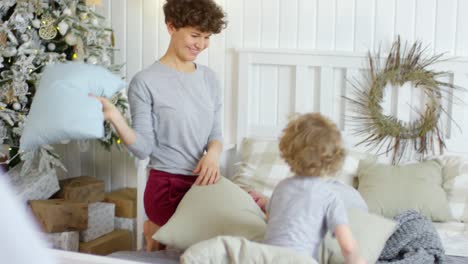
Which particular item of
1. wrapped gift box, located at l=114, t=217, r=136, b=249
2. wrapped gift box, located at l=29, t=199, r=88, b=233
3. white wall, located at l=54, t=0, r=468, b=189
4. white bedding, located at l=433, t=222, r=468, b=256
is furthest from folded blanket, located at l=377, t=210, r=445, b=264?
wrapped gift box, located at l=114, t=217, r=136, b=249

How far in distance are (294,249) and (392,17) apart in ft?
5.52

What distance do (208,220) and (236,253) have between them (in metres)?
0.50

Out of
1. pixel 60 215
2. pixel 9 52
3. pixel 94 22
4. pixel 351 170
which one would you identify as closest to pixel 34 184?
pixel 60 215

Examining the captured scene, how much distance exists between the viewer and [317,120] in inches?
62.3

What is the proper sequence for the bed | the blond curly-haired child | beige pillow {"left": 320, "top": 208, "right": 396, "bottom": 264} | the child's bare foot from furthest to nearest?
the bed < the child's bare foot < beige pillow {"left": 320, "top": 208, "right": 396, "bottom": 264} < the blond curly-haired child

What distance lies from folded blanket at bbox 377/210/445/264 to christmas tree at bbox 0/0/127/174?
158cm

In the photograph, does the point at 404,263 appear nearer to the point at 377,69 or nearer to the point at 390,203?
the point at 390,203

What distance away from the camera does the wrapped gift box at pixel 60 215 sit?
2.81m

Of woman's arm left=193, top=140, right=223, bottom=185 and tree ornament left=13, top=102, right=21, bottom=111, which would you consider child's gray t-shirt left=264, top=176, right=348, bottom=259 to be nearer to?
woman's arm left=193, top=140, right=223, bottom=185

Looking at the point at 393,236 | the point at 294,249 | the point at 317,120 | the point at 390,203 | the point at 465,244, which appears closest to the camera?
the point at 294,249

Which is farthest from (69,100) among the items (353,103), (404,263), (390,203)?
(353,103)

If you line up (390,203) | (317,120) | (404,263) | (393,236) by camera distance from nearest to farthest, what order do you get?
(317,120) → (404,263) → (393,236) → (390,203)

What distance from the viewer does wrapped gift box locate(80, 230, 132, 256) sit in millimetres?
2951

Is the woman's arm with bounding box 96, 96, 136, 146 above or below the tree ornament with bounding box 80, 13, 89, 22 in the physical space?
below
